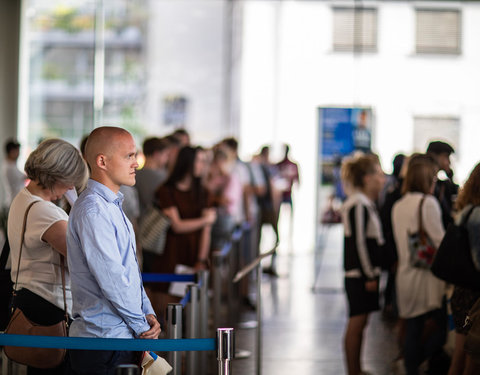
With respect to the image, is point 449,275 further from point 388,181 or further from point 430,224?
point 388,181

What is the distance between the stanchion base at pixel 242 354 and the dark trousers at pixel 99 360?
156 inches

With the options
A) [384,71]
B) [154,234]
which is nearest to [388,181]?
[154,234]

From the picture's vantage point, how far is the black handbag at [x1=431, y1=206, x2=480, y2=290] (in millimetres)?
4773

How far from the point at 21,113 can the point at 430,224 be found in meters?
12.3

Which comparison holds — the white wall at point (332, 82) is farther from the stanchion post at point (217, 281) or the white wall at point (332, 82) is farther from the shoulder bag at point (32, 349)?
the shoulder bag at point (32, 349)

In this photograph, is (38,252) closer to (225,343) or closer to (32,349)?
(32,349)

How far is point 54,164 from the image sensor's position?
3.98 metres

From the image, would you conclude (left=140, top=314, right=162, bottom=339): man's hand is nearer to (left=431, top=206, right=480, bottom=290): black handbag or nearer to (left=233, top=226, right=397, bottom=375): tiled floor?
(left=431, top=206, right=480, bottom=290): black handbag

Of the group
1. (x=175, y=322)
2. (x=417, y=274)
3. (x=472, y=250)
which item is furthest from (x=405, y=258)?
(x=175, y=322)

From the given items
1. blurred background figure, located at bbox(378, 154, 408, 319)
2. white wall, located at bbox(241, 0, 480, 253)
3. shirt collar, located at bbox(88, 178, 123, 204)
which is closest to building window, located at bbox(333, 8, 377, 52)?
white wall, located at bbox(241, 0, 480, 253)

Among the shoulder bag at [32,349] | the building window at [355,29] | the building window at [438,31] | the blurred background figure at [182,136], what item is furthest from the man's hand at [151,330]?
the building window at [438,31]

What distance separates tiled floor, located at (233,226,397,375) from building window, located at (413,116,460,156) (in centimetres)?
256

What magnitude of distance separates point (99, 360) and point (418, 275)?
3272mm

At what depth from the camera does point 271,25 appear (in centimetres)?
1772
